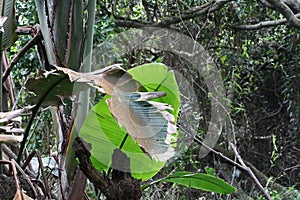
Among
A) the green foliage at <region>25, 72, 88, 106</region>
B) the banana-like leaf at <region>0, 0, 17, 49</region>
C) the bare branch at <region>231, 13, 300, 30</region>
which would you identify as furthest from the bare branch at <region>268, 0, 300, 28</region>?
the green foliage at <region>25, 72, 88, 106</region>

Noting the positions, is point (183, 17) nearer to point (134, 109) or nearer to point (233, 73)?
point (233, 73)

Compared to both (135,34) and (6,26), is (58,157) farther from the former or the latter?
(135,34)

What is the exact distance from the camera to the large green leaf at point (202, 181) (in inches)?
44.2

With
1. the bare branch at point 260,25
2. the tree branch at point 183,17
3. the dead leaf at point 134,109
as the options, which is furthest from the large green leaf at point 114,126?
the bare branch at point 260,25

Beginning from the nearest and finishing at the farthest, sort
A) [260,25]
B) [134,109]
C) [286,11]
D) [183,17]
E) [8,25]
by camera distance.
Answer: [134,109]
[8,25]
[286,11]
[183,17]
[260,25]

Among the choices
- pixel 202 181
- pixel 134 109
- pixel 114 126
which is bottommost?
pixel 202 181

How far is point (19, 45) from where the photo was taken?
2166mm

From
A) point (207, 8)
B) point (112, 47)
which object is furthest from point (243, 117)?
point (112, 47)

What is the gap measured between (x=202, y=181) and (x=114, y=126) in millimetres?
302

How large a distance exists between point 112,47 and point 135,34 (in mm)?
409

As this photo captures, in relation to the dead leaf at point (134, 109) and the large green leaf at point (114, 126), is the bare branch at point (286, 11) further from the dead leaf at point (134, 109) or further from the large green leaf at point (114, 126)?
the dead leaf at point (134, 109)

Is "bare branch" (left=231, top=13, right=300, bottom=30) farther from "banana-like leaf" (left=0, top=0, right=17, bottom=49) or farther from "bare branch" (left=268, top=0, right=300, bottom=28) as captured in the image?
"banana-like leaf" (left=0, top=0, right=17, bottom=49)

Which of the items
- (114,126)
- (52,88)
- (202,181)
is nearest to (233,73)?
(202,181)

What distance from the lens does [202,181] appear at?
1.17m
